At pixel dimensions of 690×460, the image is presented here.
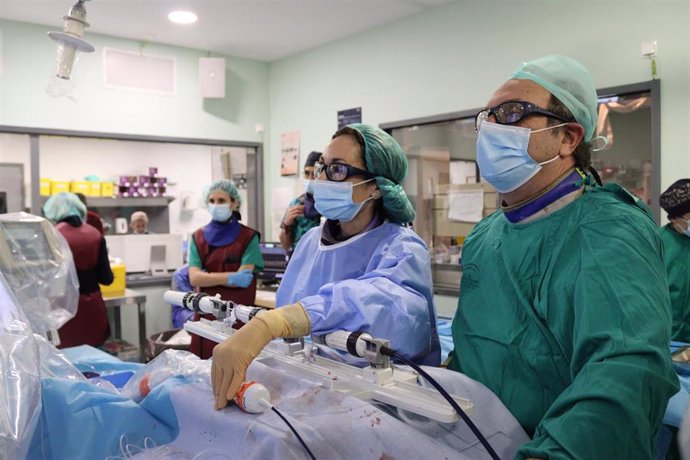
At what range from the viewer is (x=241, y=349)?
1068 mm

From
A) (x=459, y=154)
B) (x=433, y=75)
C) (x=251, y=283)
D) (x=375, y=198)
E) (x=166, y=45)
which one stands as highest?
(x=166, y=45)

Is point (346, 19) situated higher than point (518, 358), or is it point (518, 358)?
point (346, 19)

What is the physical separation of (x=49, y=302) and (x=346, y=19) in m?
2.88

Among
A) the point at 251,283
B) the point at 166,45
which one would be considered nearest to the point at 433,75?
the point at 251,283

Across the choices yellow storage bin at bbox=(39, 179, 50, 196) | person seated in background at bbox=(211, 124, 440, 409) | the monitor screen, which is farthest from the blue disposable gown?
yellow storage bin at bbox=(39, 179, 50, 196)

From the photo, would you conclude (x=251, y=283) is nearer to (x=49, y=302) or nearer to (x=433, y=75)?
(x=49, y=302)

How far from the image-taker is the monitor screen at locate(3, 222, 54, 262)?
2195 mm

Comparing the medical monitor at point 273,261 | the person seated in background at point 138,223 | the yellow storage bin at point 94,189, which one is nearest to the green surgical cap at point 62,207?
the yellow storage bin at point 94,189

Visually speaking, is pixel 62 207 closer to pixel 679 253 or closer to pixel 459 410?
pixel 459 410

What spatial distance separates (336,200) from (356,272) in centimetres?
23

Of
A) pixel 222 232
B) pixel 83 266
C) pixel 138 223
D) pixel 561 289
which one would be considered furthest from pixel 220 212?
pixel 561 289

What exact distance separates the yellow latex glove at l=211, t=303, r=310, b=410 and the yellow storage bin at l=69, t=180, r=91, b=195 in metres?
4.12

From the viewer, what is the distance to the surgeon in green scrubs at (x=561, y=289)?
0.81m

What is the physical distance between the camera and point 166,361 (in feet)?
4.64
